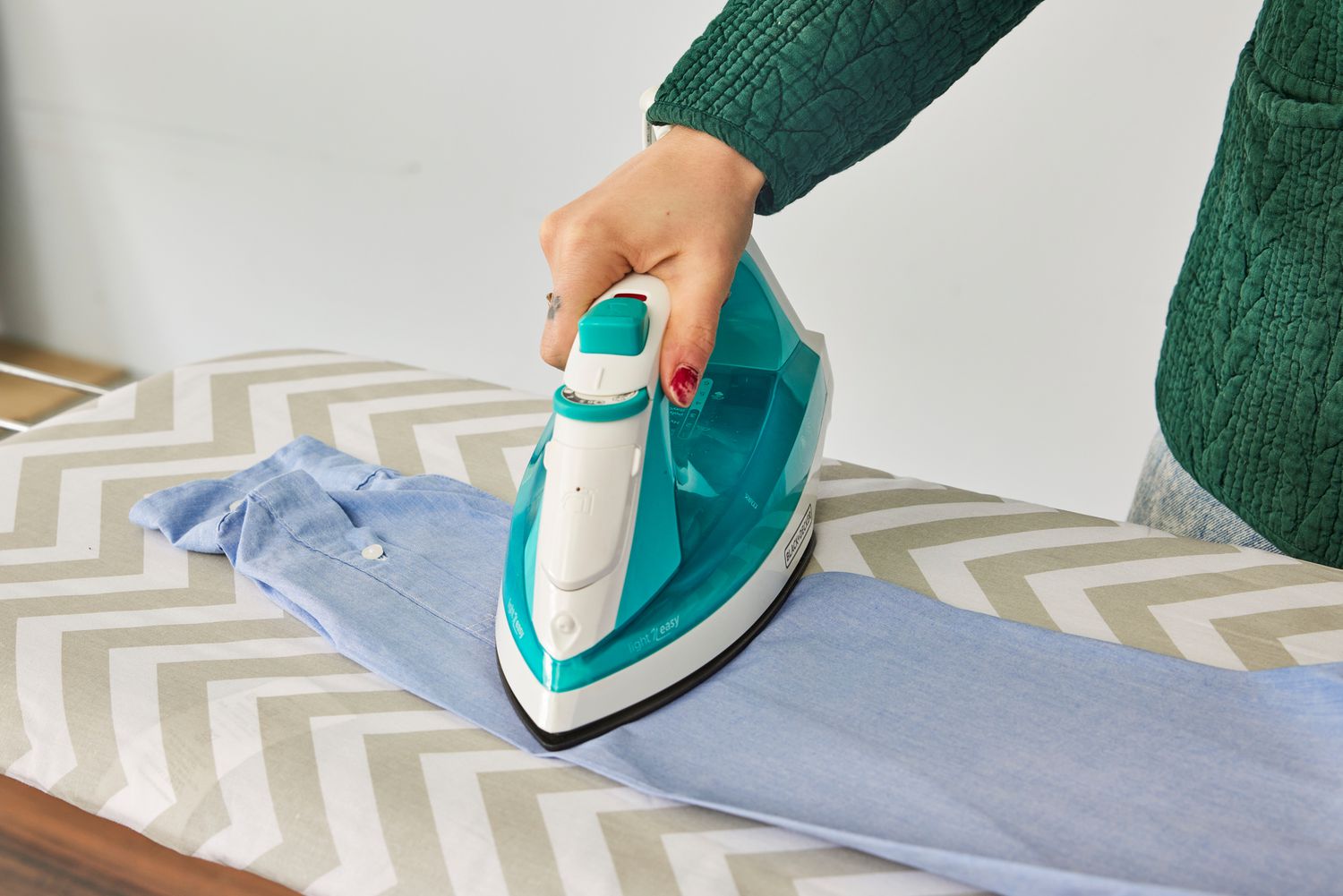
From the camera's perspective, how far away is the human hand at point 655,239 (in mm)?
868

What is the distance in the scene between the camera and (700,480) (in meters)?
0.95

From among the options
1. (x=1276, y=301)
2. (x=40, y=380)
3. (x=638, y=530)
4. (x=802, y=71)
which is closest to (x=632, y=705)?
(x=638, y=530)

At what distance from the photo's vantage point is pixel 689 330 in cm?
83

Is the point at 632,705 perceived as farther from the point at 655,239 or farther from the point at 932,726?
the point at 655,239

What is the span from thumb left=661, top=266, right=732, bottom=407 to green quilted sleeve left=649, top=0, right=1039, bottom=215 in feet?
0.39

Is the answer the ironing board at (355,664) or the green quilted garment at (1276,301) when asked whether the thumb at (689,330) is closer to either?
the ironing board at (355,664)

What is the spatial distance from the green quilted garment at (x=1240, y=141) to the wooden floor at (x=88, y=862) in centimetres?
64

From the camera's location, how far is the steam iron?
78cm

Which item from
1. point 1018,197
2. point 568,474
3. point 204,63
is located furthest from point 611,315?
point 204,63

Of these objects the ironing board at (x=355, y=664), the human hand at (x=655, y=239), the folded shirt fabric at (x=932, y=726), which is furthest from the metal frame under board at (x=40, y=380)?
the human hand at (x=655, y=239)

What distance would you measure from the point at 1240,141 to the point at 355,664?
0.84 meters

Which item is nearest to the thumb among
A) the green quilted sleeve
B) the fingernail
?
the fingernail

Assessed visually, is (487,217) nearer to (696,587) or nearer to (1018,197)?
(1018,197)

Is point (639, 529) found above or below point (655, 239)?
below
